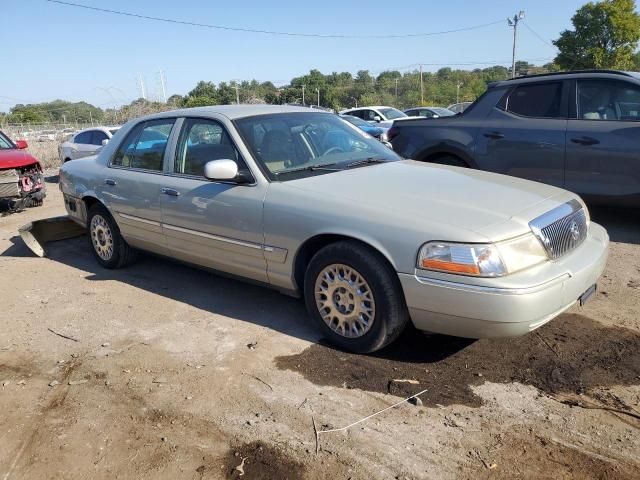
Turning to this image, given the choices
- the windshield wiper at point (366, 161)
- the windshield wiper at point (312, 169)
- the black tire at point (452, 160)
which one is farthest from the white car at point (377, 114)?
the windshield wiper at point (312, 169)

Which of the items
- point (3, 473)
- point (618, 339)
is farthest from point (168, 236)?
point (618, 339)

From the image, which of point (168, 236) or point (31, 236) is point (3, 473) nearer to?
point (168, 236)

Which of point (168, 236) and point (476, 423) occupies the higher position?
point (168, 236)

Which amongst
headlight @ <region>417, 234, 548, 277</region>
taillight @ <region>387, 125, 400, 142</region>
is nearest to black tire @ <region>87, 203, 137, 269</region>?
headlight @ <region>417, 234, 548, 277</region>

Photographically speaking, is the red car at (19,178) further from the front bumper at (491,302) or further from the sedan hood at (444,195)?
the front bumper at (491,302)

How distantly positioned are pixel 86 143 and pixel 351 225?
471 inches

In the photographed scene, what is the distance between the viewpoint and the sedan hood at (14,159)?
927 cm

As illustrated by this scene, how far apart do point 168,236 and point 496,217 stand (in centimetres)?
281

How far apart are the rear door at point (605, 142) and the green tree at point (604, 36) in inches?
1530

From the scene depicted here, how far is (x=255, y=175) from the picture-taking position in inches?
160

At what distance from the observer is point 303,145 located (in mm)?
4441

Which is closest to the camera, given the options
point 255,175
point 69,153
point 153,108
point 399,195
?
point 399,195

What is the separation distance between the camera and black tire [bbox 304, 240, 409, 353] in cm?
340

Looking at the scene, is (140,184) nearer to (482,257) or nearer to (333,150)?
(333,150)
